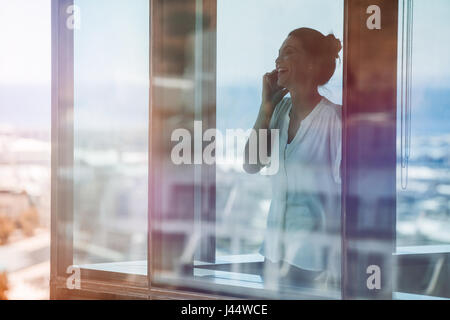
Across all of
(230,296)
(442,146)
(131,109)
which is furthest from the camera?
(131,109)

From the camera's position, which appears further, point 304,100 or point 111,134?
point 111,134

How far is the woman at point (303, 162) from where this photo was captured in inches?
83.7

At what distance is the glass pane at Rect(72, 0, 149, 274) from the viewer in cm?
245

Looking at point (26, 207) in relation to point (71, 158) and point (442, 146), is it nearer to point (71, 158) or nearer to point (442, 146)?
point (71, 158)

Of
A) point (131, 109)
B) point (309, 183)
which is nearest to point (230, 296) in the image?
point (309, 183)

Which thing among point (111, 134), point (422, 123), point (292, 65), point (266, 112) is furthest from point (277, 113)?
point (111, 134)

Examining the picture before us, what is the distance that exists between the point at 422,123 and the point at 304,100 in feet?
1.67

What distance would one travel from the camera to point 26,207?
8.41 ft

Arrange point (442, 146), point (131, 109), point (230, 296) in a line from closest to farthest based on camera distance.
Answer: point (442, 146)
point (230, 296)
point (131, 109)

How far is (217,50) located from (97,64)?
0.62m

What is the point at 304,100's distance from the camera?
223 cm

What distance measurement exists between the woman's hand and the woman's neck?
0.05m

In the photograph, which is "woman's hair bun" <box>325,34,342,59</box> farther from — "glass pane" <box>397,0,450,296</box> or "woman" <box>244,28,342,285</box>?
"glass pane" <box>397,0,450,296</box>

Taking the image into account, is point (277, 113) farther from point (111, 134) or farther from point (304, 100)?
point (111, 134)
